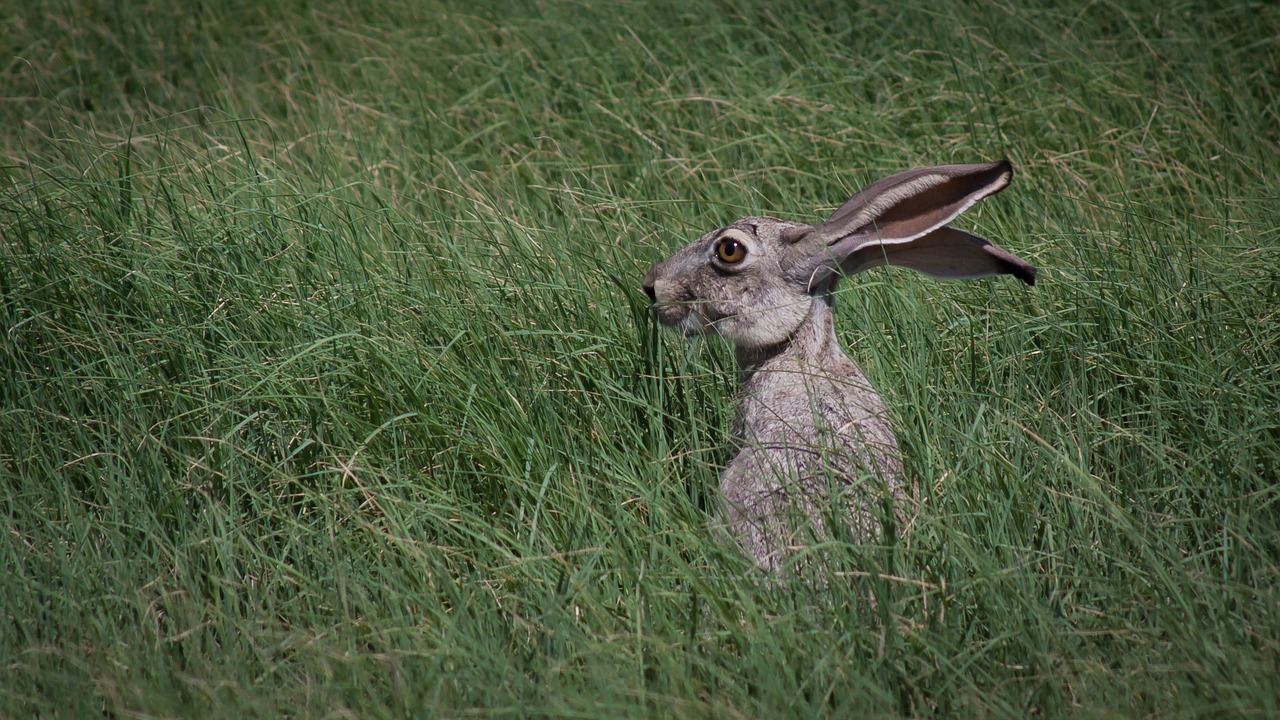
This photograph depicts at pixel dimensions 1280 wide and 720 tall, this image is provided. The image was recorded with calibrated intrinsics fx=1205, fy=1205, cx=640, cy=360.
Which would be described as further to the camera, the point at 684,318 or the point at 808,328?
the point at 684,318

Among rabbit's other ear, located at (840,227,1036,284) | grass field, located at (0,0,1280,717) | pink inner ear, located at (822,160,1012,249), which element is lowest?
grass field, located at (0,0,1280,717)

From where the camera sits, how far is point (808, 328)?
434cm

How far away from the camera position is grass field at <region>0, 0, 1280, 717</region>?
10.6 ft

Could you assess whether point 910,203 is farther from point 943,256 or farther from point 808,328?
point 808,328

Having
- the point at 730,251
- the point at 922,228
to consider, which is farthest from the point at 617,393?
the point at 922,228

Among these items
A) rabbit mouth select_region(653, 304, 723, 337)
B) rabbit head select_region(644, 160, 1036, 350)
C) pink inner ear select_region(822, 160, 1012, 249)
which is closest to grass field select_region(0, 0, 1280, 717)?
rabbit mouth select_region(653, 304, 723, 337)

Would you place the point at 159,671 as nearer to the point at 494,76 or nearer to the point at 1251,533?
the point at 1251,533

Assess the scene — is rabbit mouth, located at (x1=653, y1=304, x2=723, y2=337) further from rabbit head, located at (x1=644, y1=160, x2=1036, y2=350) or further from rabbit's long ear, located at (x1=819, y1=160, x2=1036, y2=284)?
rabbit's long ear, located at (x1=819, y1=160, x2=1036, y2=284)

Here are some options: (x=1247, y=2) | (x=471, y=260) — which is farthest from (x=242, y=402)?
(x=1247, y=2)

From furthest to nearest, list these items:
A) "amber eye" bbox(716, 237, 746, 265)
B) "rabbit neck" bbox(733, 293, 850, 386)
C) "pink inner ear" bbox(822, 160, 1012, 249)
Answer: "amber eye" bbox(716, 237, 746, 265)
"rabbit neck" bbox(733, 293, 850, 386)
"pink inner ear" bbox(822, 160, 1012, 249)

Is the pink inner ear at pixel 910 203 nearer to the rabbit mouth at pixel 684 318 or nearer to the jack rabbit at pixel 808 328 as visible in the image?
the jack rabbit at pixel 808 328

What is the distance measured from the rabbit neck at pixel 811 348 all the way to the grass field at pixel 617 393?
257 mm

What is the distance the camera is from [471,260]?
5277 mm

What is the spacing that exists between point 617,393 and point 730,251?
0.67 m
